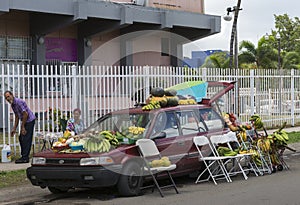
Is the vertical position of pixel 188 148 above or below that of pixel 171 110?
below

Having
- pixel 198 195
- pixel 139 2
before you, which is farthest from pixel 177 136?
pixel 139 2

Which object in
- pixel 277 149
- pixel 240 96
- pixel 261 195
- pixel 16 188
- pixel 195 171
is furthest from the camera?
pixel 240 96

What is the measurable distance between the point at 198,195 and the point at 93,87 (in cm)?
627

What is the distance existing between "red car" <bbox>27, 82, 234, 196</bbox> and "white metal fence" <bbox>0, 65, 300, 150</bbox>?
10.8 ft

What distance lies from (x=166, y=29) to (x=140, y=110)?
14727 mm

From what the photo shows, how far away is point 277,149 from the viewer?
40.0ft

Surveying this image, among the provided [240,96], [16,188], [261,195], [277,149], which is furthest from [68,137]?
[240,96]

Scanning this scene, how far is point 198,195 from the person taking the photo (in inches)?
375

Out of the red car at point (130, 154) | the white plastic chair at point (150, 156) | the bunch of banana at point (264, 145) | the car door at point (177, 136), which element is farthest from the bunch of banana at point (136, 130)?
the bunch of banana at point (264, 145)

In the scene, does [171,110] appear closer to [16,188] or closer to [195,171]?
[195,171]

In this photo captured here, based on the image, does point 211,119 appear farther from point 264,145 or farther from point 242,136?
point 264,145

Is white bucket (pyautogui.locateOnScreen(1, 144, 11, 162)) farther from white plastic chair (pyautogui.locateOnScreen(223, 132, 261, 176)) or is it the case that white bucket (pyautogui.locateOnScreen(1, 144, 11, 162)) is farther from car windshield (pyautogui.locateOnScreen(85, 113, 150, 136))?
white plastic chair (pyautogui.locateOnScreen(223, 132, 261, 176))

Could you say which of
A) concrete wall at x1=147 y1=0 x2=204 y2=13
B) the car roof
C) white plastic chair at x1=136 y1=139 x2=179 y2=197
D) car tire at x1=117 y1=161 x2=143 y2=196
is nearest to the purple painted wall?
concrete wall at x1=147 y1=0 x2=204 y2=13

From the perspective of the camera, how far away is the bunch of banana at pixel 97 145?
30.7ft
